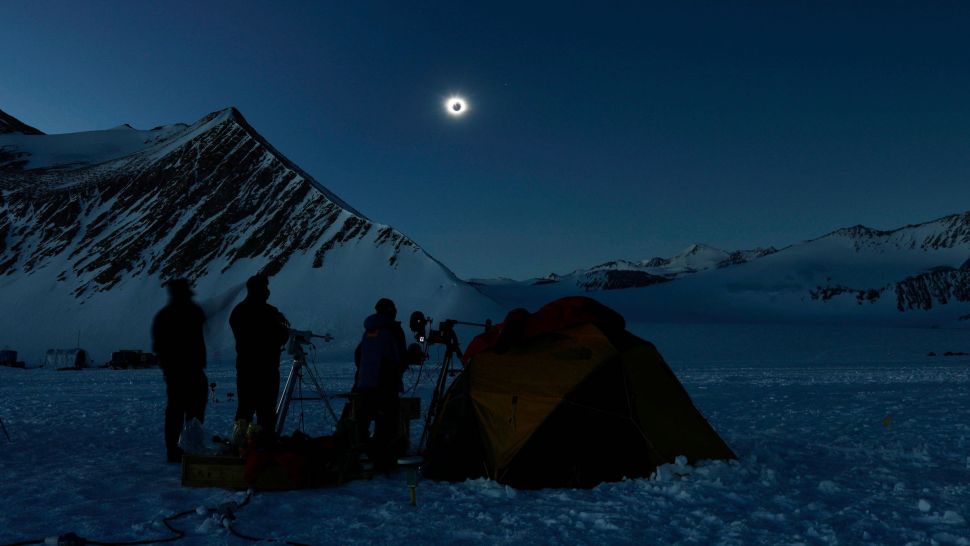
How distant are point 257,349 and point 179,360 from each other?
1.05m

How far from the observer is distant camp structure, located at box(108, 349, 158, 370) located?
47531 millimetres

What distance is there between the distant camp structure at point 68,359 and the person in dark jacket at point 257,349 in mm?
52117

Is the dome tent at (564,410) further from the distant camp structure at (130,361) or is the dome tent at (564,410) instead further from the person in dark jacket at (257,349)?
the distant camp structure at (130,361)

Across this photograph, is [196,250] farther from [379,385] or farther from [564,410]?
[564,410]

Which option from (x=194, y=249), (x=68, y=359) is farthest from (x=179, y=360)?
(x=194, y=249)

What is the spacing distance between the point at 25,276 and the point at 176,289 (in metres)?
96.4

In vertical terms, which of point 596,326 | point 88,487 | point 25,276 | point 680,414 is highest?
point 25,276

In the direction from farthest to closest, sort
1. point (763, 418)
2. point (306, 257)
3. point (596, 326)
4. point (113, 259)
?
point (113, 259) → point (306, 257) → point (763, 418) → point (596, 326)

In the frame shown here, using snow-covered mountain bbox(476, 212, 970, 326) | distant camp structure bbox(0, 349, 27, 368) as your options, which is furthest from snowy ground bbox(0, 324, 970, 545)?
snow-covered mountain bbox(476, 212, 970, 326)

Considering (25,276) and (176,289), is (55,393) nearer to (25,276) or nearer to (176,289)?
(176,289)

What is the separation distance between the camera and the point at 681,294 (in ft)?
502

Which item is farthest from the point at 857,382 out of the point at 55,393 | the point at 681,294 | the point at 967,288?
the point at 967,288

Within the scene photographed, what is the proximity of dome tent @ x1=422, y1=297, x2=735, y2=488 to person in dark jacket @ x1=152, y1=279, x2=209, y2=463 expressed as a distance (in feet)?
9.76

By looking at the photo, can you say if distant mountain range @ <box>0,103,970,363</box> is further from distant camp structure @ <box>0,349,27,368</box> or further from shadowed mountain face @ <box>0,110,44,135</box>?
shadowed mountain face @ <box>0,110,44,135</box>
